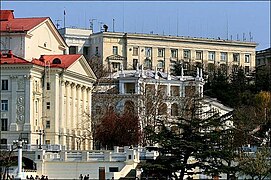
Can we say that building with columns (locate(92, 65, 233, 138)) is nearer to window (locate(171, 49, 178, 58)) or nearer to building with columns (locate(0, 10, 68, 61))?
building with columns (locate(0, 10, 68, 61))

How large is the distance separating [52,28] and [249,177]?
29.2m

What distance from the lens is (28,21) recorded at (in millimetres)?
68562

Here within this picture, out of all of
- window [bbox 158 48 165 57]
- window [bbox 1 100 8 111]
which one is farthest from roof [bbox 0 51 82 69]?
window [bbox 158 48 165 57]

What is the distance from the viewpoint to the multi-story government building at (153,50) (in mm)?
101000

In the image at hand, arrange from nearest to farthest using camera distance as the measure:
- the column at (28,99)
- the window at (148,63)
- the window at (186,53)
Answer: the column at (28,99), the window at (148,63), the window at (186,53)

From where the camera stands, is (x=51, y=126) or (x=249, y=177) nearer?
(x=249, y=177)

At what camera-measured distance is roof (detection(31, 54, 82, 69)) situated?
222 ft

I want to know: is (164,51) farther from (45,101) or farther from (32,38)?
(45,101)

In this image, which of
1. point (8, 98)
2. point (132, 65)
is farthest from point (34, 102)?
point (132, 65)

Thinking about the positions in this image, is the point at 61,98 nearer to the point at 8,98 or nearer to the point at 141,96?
the point at 8,98

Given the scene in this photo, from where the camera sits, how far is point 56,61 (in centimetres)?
6894

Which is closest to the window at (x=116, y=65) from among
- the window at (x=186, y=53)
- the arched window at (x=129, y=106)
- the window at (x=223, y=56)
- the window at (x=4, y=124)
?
the window at (x=186, y=53)

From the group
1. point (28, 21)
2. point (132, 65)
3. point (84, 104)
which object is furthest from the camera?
point (132, 65)

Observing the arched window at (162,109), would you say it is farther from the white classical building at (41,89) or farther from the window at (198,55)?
the window at (198,55)
